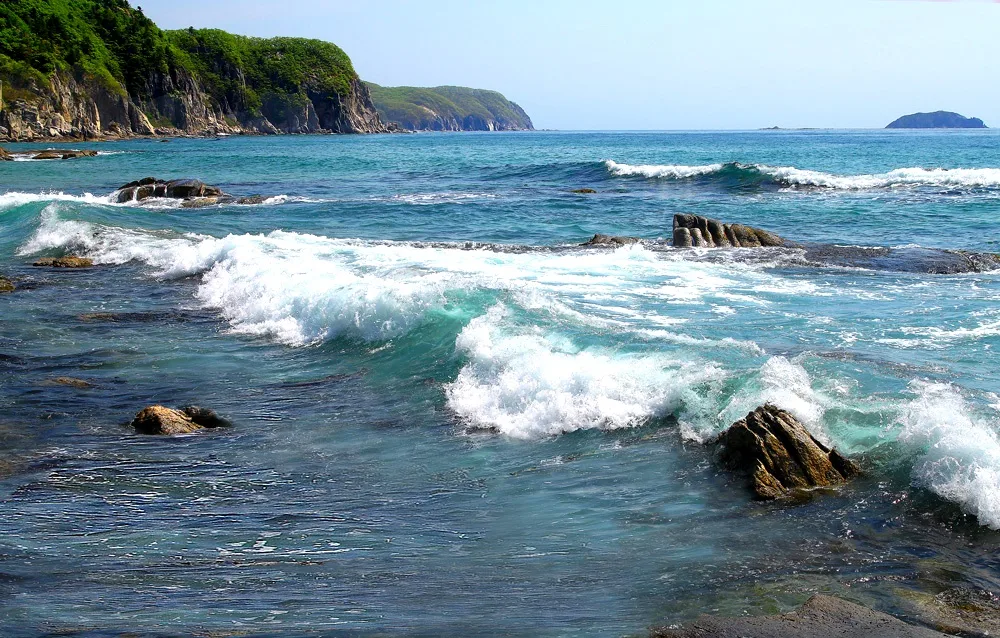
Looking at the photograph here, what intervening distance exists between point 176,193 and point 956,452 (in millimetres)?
33041

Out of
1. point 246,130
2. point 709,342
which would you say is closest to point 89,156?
point 709,342

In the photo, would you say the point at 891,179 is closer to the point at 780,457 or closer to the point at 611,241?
the point at 611,241

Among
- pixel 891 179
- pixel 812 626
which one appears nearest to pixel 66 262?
pixel 812 626

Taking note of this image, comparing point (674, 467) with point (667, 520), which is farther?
point (674, 467)

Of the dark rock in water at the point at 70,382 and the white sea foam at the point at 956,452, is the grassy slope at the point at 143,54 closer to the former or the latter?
the dark rock in water at the point at 70,382

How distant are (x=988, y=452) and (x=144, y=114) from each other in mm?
119565

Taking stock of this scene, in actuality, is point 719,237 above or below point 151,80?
below

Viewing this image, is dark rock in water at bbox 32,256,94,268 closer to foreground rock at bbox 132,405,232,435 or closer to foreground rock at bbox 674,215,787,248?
foreground rock at bbox 132,405,232,435

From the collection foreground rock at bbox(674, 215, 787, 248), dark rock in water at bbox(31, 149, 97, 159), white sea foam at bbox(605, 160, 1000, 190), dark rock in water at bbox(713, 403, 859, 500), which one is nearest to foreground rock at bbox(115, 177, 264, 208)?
foreground rock at bbox(674, 215, 787, 248)

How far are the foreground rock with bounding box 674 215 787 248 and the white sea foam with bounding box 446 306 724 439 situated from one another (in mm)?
12063

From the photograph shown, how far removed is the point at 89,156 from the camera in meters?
63.8

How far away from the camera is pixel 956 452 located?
734 centimetres

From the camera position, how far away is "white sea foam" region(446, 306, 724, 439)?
30.4 ft

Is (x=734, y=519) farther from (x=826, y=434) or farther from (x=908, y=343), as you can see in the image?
(x=908, y=343)
